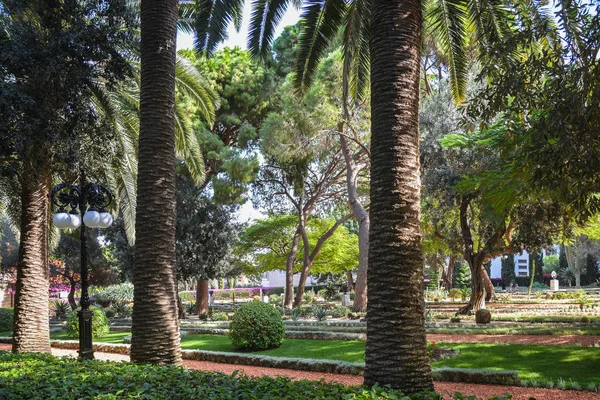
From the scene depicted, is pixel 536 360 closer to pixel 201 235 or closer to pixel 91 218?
pixel 91 218

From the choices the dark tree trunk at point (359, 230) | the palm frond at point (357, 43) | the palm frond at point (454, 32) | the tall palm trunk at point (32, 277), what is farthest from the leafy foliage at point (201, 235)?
the palm frond at point (454, 32)

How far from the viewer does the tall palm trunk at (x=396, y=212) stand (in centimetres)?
556

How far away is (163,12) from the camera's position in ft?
28.9

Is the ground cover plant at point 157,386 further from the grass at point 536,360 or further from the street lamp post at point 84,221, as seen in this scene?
the grass at point 536,360

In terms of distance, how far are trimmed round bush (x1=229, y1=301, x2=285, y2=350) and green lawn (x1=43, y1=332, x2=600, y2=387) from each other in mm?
318

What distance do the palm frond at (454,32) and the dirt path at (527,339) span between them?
20.4 ft

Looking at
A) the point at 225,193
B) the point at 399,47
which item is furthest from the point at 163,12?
the point at 225,193

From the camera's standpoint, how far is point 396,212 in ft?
19.0

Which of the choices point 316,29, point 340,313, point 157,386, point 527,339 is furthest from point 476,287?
point 157,386

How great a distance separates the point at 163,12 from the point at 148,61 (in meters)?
0.86

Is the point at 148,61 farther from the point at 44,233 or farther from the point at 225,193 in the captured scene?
the point at 225,193

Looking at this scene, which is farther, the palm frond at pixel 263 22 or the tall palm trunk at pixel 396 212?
the palm frond at pixel 263 22

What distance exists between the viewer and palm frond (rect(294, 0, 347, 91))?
35.9 feet

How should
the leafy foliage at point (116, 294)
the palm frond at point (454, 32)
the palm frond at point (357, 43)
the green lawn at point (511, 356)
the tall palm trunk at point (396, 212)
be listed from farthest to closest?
the leafy foliage at point (116, 294) < the palm frond at point (454, 32) < the palm frond at point (357, 43) < the green lawn at point (511, 356) < the tall palm trunk at point (396, 212)
